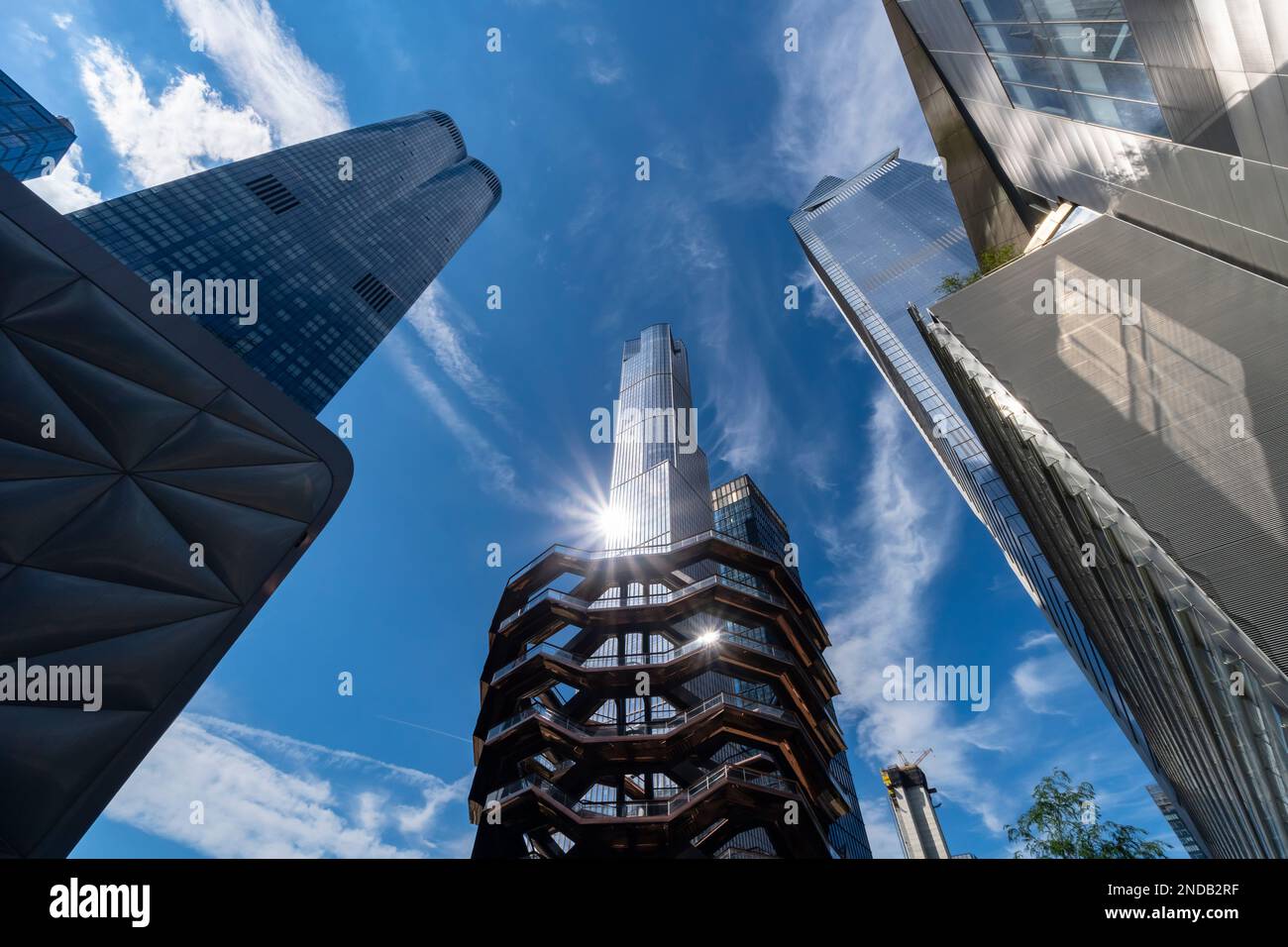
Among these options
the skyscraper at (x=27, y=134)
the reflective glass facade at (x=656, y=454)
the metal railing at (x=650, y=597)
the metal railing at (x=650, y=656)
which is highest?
the skyscraper at (x=27, y=134)

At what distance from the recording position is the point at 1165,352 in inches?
422

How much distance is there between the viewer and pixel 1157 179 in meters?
12.6

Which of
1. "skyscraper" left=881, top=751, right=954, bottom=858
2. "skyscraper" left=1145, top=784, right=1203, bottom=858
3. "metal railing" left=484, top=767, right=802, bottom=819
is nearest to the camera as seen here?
"metal railing" left=484, top=767, right=802, bottom=819

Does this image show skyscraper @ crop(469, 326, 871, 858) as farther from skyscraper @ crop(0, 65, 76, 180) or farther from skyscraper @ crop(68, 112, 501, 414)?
skyscraper @ crop(0, 65, 76, 180)

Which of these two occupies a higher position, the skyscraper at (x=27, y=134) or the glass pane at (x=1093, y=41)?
the skyscraper at (x=27, y=134)

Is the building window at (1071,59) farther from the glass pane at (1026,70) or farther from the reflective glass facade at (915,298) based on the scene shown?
the reflective glass facade at (915,298)

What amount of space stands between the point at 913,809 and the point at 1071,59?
480ft

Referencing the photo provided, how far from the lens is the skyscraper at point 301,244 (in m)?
67.8

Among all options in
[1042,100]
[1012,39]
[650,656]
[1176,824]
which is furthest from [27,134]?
[1176,824]

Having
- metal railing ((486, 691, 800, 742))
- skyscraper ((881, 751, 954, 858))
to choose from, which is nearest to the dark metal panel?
metal railing ((486, 691, 800, 742))

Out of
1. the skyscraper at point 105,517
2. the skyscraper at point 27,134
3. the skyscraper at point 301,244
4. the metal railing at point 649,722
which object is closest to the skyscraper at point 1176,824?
the metal railing at point 649,722

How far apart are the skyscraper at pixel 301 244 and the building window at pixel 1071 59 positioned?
66643 millimetres

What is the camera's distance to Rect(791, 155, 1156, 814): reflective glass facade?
45688 millimetres
